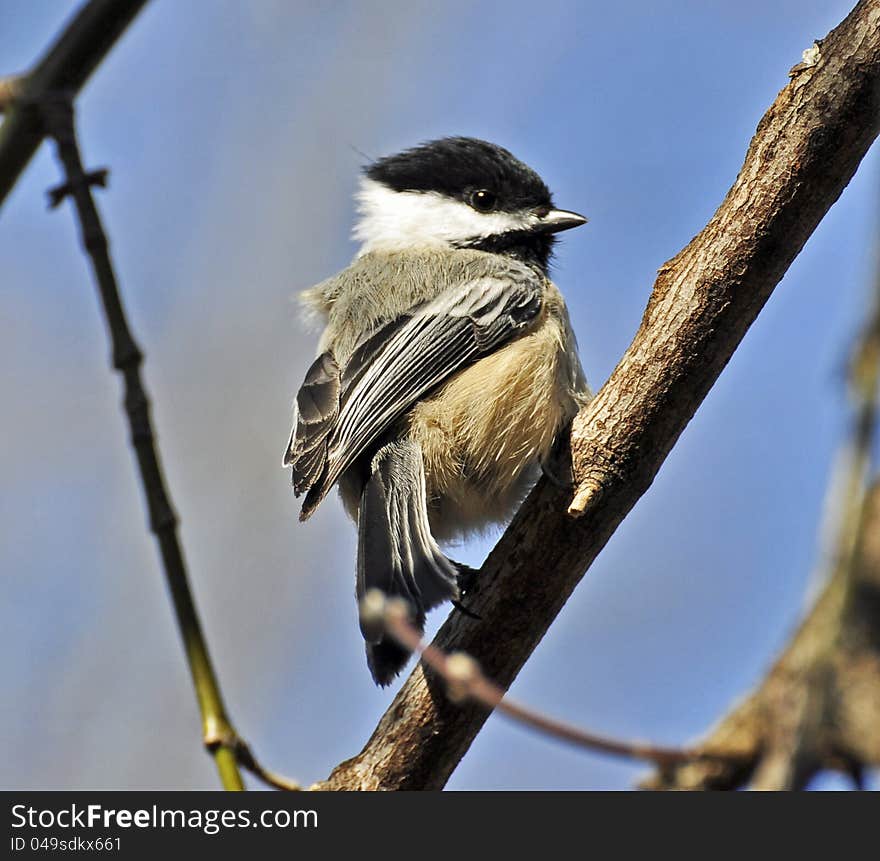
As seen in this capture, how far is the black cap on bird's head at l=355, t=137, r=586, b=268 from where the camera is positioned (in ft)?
12.8

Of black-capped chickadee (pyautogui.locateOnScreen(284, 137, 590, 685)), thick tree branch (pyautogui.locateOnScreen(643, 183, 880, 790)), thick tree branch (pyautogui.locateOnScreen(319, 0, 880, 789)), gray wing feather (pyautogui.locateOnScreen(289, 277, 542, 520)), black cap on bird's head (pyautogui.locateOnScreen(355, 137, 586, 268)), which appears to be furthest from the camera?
black cap on bird's head (pyautogui.locateOnScreen(355, 137, 586, 268))

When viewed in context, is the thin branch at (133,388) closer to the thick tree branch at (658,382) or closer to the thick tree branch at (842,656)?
the thick tree branch at (842,656)

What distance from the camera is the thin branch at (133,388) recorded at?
4.60 ft

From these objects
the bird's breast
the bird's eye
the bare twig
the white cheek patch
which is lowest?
the bird's breast

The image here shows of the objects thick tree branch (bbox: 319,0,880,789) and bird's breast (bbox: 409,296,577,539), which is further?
bird's breast (bbox: 409,296,577,539)

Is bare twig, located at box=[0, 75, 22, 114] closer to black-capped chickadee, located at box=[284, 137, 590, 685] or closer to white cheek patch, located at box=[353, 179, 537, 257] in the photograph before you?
black-capped chickadee, located at box=[284, 137, 590, 685]

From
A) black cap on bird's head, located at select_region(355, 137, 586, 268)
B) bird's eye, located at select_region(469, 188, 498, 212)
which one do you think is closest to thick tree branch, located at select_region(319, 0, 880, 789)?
black cap on bird's head, located at select_region(355, 137, 586, 268)

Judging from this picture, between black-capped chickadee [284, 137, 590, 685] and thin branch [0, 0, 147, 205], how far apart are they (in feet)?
4.80

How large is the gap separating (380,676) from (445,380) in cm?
104

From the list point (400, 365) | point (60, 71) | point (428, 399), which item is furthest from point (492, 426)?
point (60, 71)

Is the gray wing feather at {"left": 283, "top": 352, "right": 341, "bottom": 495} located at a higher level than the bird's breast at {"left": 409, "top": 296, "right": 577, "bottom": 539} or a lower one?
lower

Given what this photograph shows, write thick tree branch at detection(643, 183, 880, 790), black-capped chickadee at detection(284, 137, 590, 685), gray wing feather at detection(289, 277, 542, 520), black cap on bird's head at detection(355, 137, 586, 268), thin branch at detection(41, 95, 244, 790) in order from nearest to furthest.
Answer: thick tree branch at detection(643, 183, 880, 790) → thin branch at detection(41, 95, 244, 790) → black-capped chickadee at detection(284, 137, 590, 685) → gray wing feather at detection(289, 277, 542, 520) → black cap on bird's head at detection(355, 137, 586, 268)

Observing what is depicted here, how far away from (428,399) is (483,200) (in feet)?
3.62
